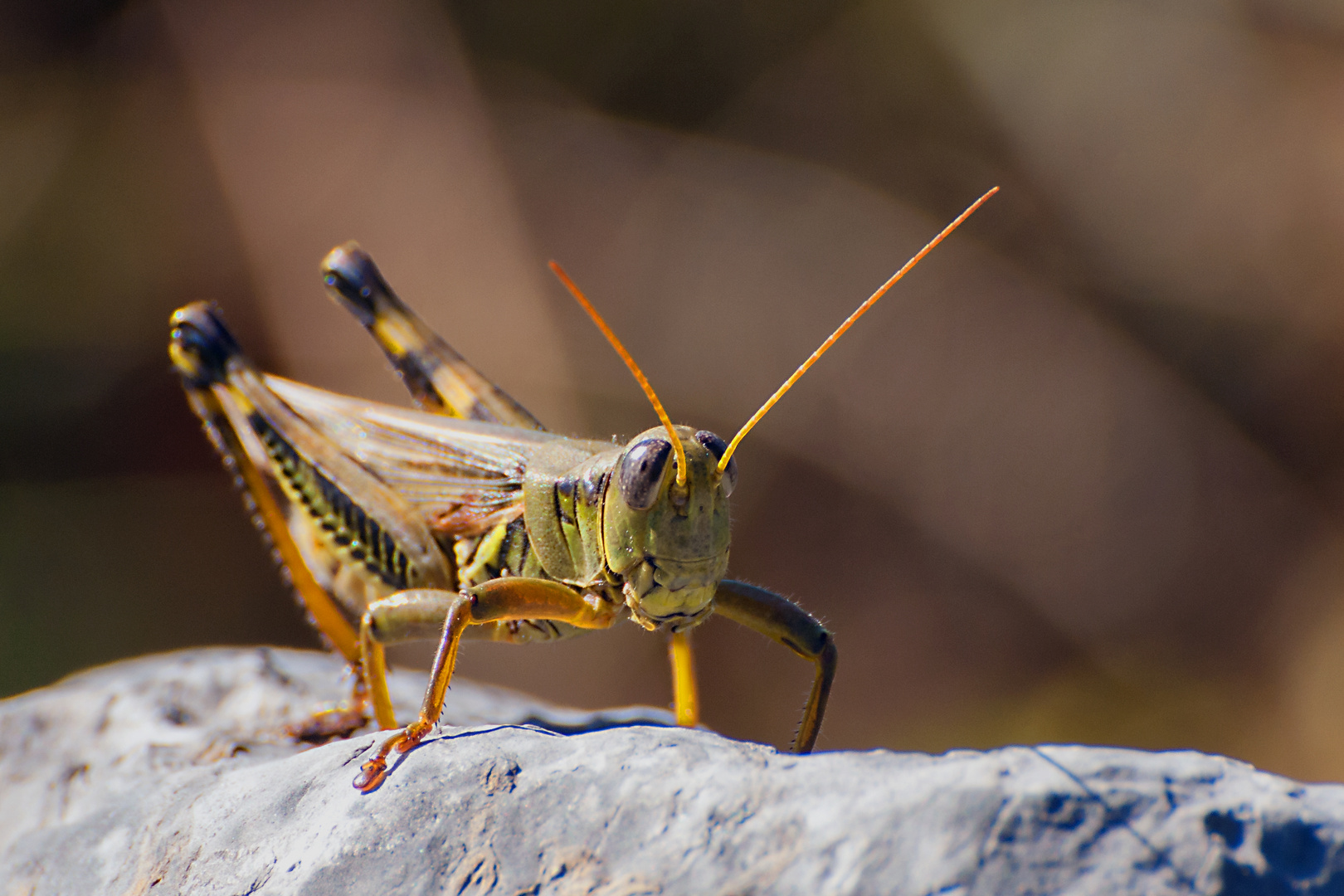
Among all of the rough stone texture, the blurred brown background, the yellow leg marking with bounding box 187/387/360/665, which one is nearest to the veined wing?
the yellow leg marking with bounding box 187/387/360/665

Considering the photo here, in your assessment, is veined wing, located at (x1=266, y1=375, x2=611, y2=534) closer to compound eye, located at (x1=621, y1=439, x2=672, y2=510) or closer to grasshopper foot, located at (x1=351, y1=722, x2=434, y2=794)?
compound eye, located at (x1=621, y1=439, x2=672, y2=510)

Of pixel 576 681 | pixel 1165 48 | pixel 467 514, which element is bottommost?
pixel 576 681

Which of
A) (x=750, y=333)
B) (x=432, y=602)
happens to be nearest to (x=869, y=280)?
(x=750, y=333)

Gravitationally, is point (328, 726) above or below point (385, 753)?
below

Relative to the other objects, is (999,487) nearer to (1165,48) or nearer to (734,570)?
(734,570)

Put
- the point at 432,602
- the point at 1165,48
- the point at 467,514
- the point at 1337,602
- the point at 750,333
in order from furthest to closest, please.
→ the point at 750,333
the point at 1165,48
the point at 1337,602
the point at 467,514
the point at 432,602

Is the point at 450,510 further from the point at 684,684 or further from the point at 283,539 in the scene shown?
the point at 684,684

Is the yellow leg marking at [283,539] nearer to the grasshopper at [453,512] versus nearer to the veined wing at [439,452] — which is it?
the grasshopper at [453,512]

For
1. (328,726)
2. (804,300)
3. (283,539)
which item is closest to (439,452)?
(283,539)
